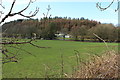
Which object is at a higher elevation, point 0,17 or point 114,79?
point 0,17

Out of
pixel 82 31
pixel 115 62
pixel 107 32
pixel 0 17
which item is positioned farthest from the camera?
pixel 82 31

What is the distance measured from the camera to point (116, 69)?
212 cm

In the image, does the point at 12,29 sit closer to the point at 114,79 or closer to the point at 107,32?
the point at 114,79

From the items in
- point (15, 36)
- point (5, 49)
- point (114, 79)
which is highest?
point (15, 36)

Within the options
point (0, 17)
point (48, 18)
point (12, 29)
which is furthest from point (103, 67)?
point (0, 17)

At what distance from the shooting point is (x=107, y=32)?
39.7m

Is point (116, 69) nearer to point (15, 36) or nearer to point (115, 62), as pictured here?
point (115, 62)

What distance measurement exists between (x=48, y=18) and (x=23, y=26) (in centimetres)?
23

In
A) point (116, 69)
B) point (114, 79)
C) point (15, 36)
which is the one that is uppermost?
point (15, 36)

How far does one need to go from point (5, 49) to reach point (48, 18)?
42 cm

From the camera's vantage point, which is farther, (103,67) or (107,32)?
(107,32)

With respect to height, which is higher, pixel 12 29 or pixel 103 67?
pixel 12 29

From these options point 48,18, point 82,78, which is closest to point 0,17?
point 48,18

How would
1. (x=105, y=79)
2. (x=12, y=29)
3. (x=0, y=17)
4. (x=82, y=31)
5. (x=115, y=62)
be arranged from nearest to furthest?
(x=0, y=17) < (x=12, y=29) < (x=105, y=79) < (x=115, y=62) < (x=82, y=31)
